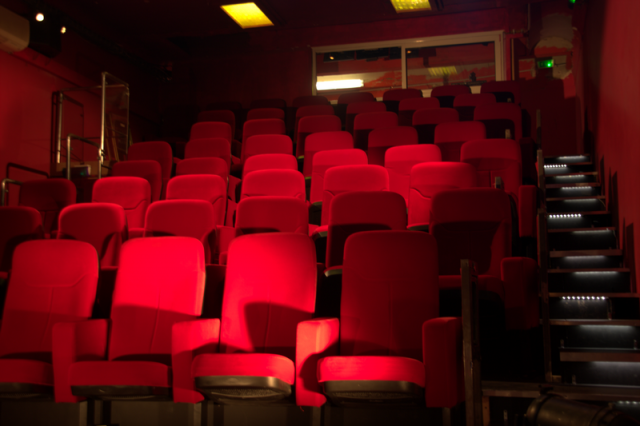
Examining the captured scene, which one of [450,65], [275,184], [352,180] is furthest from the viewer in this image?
[450,65]

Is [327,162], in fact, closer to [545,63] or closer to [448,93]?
[448,93]

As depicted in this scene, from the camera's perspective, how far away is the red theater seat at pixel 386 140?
13.4 feet

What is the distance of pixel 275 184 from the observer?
340cm

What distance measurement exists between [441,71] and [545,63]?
1281 mm

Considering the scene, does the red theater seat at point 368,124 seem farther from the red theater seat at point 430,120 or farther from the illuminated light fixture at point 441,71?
the illuminated light fixture at point 441,71

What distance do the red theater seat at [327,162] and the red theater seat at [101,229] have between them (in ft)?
4.28

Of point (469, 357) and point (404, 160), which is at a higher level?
point (404, 160)

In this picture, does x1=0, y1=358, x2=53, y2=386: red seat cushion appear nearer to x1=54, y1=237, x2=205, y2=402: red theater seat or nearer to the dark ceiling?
x1=54, y1=237, x2=205, y2=402: red theater seat

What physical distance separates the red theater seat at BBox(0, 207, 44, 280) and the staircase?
259 centimetres

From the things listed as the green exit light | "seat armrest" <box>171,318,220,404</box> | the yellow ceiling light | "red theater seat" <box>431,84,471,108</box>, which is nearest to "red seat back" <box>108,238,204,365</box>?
"seat armrest" <box>171,318,220,404</box>

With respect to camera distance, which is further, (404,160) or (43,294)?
(404,160)

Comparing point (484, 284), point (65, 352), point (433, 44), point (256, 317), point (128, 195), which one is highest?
point (433, 44)

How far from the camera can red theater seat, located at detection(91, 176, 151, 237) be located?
3518 millimetres

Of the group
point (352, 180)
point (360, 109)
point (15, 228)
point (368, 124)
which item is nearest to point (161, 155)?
point (15, 228)
